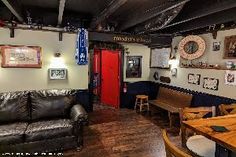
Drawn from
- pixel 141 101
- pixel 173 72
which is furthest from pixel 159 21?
pixel 141 101

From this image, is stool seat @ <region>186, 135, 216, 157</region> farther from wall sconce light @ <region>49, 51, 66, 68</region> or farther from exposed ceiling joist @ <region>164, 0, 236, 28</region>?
wall sconce light @ <region>49, 51, 66, 68</region>

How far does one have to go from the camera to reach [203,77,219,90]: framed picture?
13.4 feet

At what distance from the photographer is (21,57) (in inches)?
163

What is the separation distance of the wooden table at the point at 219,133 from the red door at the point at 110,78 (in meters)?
4.13

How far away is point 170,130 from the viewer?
425 cm

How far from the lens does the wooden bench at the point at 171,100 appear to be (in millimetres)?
4590

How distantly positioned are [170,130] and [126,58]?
8.57 ft

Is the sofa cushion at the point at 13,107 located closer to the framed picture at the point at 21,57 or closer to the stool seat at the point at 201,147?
the framed picture at the point at 21,57

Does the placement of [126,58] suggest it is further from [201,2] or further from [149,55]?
[201,2]

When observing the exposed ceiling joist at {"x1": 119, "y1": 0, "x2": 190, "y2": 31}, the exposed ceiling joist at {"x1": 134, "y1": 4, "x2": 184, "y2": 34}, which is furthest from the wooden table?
the exposed ceiling joist at {"x1": 134, "y1": 4, "x2": 184, "y2": 34}

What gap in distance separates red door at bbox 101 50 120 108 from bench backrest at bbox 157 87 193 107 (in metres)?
1.35

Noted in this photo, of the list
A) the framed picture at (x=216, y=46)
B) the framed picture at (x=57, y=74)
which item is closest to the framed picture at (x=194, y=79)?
the framed picture at (x=216, y=46)

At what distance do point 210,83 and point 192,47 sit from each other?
0.95 meters

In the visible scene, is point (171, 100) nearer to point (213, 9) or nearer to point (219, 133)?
point (213, 9)
